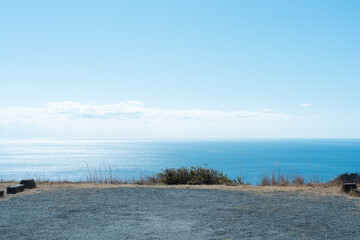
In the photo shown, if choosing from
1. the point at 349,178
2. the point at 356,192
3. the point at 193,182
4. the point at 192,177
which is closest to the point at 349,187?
the point at 356,192

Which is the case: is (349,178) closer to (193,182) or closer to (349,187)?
Answer: (349,187)

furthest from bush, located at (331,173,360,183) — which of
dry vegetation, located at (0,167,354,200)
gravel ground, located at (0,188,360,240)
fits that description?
gravel ground, located at (0,188,360,240)

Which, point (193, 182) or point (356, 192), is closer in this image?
point (356, 192)

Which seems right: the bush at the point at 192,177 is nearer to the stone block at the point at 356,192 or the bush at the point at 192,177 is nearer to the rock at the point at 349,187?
the rock at the point at 349,187

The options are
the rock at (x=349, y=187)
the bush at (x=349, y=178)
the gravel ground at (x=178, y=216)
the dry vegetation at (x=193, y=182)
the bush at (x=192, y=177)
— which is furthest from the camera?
the bush at (x=192, y=177)

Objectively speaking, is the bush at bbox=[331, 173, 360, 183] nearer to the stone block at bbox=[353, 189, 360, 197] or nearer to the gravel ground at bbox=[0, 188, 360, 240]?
the stone block at bbox=[353, 189, 360, 197]

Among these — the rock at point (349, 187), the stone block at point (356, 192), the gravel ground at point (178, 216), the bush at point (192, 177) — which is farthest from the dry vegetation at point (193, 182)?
the gravel ground at point (178, 216)

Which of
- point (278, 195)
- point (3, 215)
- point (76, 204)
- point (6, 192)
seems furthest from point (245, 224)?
point (6, 192)

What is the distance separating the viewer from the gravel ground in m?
4.89

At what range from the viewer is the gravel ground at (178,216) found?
4887 mm

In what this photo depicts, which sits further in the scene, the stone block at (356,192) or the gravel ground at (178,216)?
the stone block at (356,192)

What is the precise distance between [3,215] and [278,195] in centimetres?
632

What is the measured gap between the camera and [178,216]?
602cm

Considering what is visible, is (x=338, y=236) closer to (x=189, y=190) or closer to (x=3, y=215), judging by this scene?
(x=189, y=190)
